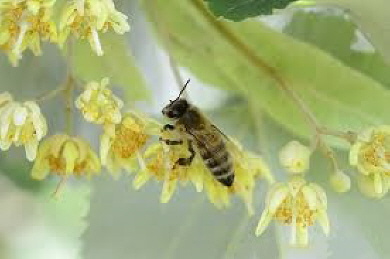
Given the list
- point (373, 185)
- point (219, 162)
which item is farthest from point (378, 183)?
point (219, 162)

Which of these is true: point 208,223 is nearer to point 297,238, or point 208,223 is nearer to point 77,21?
point 297,238

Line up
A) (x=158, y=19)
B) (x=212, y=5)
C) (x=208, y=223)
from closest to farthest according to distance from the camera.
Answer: (x=212, y=5) → (x=158, y=19) → (x=208, y=223)

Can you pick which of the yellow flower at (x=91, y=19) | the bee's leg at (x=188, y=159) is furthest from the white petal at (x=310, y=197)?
the yellow flower at (x=91, y=19)

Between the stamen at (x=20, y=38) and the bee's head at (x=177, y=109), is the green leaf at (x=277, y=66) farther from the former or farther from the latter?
the stamen at (x=20, y=38)

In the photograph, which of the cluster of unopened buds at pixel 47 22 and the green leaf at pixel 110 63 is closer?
the cluster of unopened buds at pixel 47 22

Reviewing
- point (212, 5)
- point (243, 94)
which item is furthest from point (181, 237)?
point (212, 5)

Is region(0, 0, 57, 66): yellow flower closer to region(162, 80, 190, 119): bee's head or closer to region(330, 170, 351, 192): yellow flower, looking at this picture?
region(162, 80, 190, 119): bee's head
